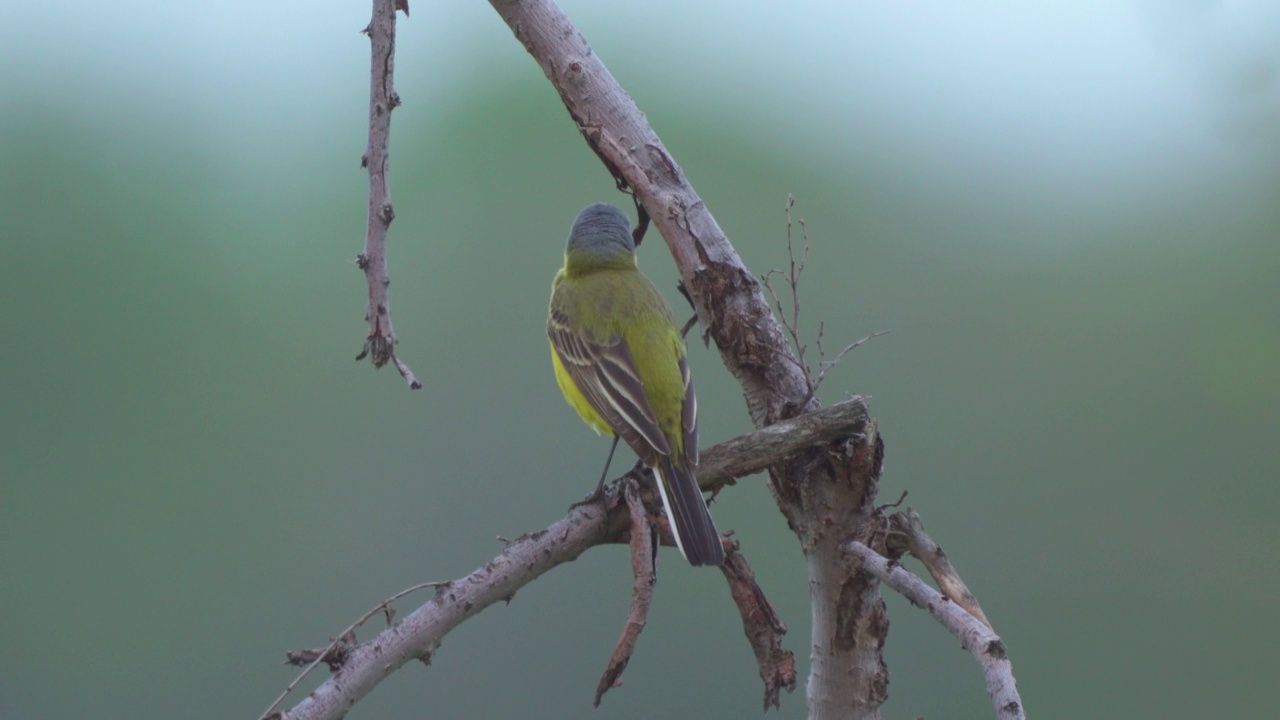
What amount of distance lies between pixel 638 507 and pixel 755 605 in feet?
1.37

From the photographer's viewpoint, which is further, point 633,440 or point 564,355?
point 564,355

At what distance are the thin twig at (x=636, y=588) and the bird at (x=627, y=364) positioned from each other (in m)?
0.10

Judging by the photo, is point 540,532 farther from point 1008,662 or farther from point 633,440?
point 1008,662

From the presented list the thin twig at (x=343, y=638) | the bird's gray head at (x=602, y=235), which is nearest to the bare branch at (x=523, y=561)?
the thin twig at (x=343, y=638)

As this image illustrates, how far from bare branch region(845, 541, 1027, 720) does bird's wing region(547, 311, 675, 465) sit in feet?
3.24

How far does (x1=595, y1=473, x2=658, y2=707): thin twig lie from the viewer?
2.42 m

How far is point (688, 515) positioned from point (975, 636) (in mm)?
962

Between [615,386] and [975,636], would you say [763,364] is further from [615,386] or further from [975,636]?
[975,636]

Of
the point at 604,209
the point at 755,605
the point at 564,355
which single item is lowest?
the point at 755,605

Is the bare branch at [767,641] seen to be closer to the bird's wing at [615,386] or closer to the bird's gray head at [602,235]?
the bird's wing at [615,386]

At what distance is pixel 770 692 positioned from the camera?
8.83 feet

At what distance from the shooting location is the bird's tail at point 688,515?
2832 mm

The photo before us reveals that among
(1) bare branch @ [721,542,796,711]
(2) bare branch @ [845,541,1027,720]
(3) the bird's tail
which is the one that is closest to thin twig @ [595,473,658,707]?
(3) the bird's tail

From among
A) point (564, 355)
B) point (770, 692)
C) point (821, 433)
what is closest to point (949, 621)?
point (770, 692)
